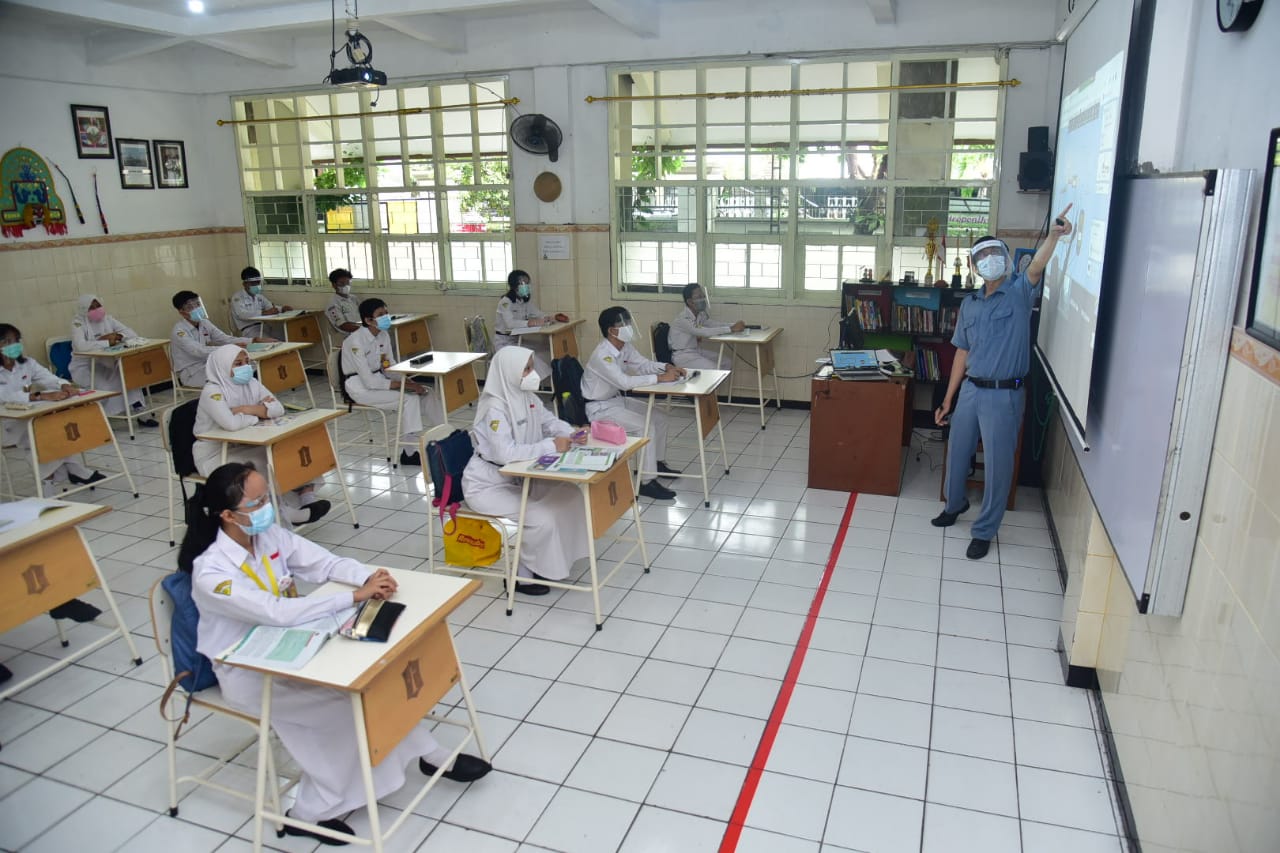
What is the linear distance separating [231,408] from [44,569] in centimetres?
170

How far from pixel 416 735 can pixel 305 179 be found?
849 cm

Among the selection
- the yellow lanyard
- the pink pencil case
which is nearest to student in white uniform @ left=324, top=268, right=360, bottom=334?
the pink pencil case

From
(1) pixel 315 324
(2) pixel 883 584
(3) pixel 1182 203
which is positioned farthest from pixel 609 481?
(1) pixel 315 324

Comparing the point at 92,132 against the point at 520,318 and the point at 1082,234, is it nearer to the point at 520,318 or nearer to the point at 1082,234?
the point at 520,318

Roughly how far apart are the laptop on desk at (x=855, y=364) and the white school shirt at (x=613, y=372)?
1.24 m

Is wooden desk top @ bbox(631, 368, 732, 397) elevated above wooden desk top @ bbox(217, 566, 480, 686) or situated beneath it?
elevated above

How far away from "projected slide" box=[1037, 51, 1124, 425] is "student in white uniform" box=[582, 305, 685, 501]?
8.45ft

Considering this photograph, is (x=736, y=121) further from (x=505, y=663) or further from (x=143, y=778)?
(x=143, y=778)

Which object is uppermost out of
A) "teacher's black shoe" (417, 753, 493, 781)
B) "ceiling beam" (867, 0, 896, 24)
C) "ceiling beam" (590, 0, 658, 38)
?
"ceiling beam" (590, 0, 658, 38)

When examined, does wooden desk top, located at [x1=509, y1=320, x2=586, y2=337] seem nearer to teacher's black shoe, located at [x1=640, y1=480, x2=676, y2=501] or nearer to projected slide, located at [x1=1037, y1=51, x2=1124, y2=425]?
teacher's black shoe, located at [x1=640, y1=480, x2=676, y2=501]

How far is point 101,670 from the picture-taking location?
4129 millimetres

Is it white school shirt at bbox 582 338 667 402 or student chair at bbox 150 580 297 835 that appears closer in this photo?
student chair at bbox 150 580 297 835

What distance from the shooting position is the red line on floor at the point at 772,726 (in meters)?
3.01

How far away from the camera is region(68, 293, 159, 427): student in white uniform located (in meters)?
7.65
